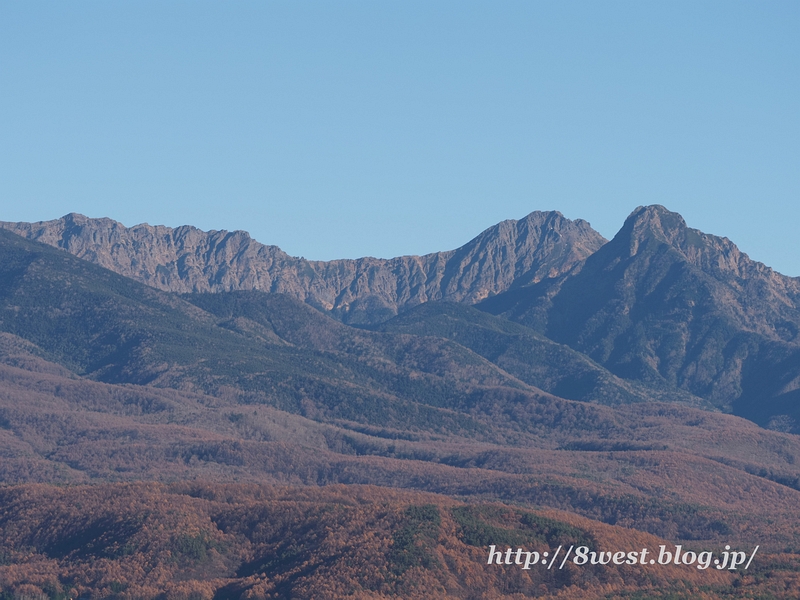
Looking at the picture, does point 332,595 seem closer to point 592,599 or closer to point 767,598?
point 592,599

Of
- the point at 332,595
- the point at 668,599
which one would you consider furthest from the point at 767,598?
the point at 332,595

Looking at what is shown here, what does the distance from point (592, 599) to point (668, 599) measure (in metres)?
9.72

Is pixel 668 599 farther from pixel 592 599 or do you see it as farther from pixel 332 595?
pixel 332 595

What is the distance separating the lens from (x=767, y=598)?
647 ft

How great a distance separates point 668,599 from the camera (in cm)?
19650

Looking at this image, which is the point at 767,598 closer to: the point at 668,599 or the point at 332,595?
the point at 668,599

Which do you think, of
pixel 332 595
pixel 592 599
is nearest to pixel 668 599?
pixel 592 599

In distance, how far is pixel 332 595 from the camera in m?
200

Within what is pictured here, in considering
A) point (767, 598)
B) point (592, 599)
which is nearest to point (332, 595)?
point (592, 599)

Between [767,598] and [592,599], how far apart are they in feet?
71.5

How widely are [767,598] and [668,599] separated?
41.1ft

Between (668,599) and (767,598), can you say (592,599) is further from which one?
(767,598)

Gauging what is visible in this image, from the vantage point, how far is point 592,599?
200 metres

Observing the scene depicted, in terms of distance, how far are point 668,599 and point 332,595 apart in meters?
42.3
